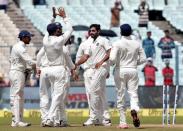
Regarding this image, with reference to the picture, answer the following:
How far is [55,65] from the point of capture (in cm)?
2105

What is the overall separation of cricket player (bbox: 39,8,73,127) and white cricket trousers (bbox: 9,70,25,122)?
0.88 meters

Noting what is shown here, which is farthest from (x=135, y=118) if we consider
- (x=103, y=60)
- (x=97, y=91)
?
(x=103, y=60)

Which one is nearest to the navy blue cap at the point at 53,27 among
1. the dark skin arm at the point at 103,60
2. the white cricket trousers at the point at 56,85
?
the white cricket trousers at the point at 56,85

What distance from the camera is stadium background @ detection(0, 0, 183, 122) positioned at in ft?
111

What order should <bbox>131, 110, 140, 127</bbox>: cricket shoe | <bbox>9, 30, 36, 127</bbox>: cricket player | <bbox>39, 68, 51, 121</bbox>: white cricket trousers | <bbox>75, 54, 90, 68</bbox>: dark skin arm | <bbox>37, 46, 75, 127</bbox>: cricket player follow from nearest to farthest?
1. <bbox>131, 110, 140, 127</bbox>: cricket shoe
2. <bbox>37, 46, 75, 127</bbox>: cricket player
3. <bbox>39, 68, 51, 121</bbox>: white cricket trousers
4. <bbox>75, 54, 90, 68</bbox>: dark skin arm
5. <bbox>9, 30, 36, 127</bbox>: cricket player

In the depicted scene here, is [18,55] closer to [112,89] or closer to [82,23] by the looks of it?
[112,89]

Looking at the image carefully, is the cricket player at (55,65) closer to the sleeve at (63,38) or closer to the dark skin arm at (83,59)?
the sleeve at (63,38)

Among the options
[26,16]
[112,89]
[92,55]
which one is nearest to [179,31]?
[26,16]

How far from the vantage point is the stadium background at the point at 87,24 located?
1331 inches

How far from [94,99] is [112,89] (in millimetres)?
12255

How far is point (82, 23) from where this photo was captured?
4538cm

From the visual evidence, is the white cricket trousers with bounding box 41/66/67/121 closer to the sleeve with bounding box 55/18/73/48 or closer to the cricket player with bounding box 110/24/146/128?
the sleeve with bounding box 55/18/73/48

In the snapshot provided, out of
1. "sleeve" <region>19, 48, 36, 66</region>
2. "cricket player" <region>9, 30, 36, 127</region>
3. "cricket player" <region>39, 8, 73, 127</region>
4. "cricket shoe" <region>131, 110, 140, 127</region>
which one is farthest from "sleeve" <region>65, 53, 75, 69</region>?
"cricket shoe" <region>131, 110, 140, 127</region>

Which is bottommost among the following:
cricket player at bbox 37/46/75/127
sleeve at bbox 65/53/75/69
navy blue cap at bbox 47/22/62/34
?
cricket player at bbox 37/46/75/127
